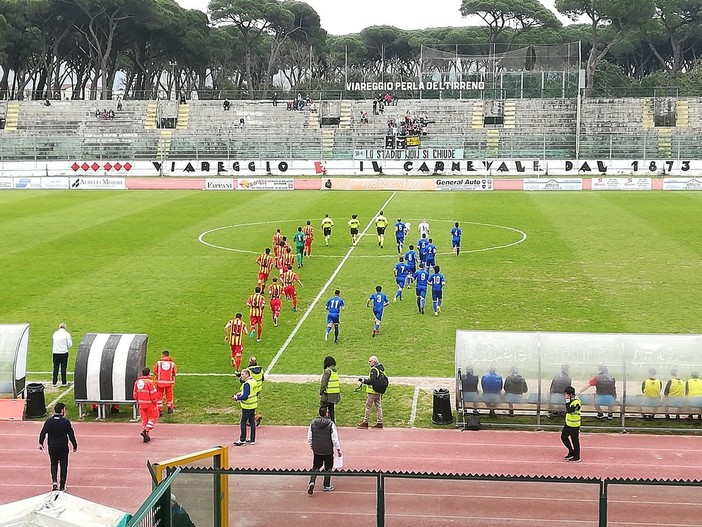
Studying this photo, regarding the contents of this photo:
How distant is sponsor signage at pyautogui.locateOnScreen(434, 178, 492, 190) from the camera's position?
59.6 m

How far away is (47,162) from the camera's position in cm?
6912

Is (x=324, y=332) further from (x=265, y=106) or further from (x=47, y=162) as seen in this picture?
(x=265, y=106)

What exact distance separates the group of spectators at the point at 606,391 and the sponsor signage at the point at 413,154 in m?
52.4

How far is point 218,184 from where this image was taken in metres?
60.8

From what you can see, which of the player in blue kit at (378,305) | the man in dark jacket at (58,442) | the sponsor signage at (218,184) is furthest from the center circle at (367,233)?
the man in dark jacket at (58,442)

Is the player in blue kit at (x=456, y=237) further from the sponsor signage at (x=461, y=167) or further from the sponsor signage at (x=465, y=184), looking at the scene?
the sponsor signage at (x=461, y=167)

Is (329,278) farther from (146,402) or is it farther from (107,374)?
(146,402)

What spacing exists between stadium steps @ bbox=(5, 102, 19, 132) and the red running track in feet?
232

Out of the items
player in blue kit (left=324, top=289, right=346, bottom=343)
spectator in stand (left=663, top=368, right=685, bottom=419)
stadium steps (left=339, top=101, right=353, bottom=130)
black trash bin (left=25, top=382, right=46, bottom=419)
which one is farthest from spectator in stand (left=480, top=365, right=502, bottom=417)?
stadium steps (left=339, top=101, right=353, bottom=130)

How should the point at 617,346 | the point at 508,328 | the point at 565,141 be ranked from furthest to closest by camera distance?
the point at 565,141 < the point at 508,328 < the point at 617,346

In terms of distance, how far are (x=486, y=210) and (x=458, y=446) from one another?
33283mm

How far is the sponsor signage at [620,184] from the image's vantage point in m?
58.6

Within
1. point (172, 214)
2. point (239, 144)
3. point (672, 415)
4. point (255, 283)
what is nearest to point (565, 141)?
point (239, 144)

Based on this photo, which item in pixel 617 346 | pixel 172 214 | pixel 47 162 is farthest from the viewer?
pixel 47 162
